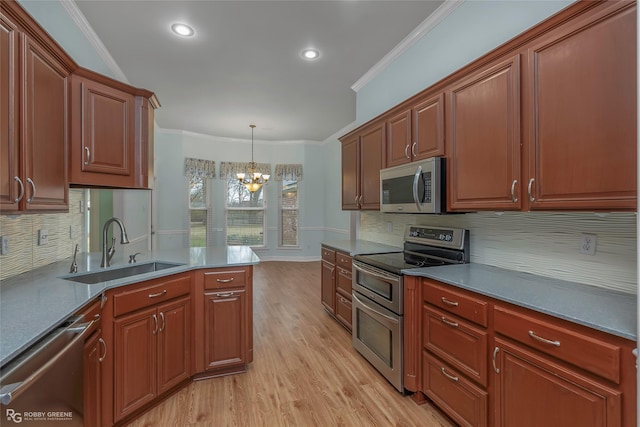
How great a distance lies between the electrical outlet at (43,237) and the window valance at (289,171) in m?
5.33

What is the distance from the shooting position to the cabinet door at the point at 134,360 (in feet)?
5.75

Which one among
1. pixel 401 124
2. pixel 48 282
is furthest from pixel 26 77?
pixel 401 124

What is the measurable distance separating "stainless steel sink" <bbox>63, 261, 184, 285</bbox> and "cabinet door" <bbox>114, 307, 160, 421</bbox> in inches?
20.8

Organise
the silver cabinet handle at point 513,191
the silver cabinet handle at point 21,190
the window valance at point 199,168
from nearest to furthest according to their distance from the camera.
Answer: the silver cabinet handle at point 21,190
the silver cabinet handle at point 513,191
the window valance at point 199,168

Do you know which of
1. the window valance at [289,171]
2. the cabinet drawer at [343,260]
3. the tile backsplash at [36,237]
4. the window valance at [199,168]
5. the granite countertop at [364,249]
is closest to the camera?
the tile backsplash at [36,237]

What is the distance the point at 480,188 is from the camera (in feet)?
6.33

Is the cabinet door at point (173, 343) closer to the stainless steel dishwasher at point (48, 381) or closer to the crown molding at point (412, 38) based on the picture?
the stainless steel dishwasher at point (48, 381)

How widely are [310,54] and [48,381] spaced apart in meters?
3.27

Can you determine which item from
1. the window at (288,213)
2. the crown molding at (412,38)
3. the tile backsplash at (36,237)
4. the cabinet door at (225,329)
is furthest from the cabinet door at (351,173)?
the window at (288,213)

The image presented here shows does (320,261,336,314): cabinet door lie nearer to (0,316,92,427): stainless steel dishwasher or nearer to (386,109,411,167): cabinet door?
(386,109,411,167): cabinet door

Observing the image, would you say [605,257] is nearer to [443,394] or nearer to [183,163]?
[443,394]

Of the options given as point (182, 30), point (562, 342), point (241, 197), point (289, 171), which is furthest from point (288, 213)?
point (562, 342)

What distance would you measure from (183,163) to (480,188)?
6.08 meters

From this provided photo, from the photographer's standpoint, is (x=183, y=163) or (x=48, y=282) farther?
(x=183, y=163)
